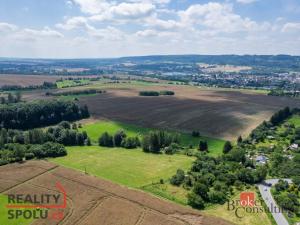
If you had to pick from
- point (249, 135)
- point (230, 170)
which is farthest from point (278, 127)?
point (230, 170)

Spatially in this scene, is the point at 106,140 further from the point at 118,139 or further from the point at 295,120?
the point at 295,120

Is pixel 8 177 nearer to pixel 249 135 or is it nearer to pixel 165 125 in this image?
pixel 165 125

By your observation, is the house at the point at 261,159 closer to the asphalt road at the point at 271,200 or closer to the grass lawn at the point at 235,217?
the asphalt road at the point at 271,200

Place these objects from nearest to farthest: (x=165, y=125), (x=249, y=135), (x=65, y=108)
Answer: (x=249, y=135) < (x=165, y=125) < (x=65, y=108)

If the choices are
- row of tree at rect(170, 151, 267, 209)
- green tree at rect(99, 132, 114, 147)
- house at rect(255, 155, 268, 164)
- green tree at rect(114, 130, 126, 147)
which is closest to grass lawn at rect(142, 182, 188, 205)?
row of tree at rect(170, 151, 267, 209)

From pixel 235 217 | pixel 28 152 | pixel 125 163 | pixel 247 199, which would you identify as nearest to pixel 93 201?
pixel 125 163

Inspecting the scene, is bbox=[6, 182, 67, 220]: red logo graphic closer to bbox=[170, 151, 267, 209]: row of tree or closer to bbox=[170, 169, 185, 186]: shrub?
bbox=[170, 151, 267, 209]: row of tree
